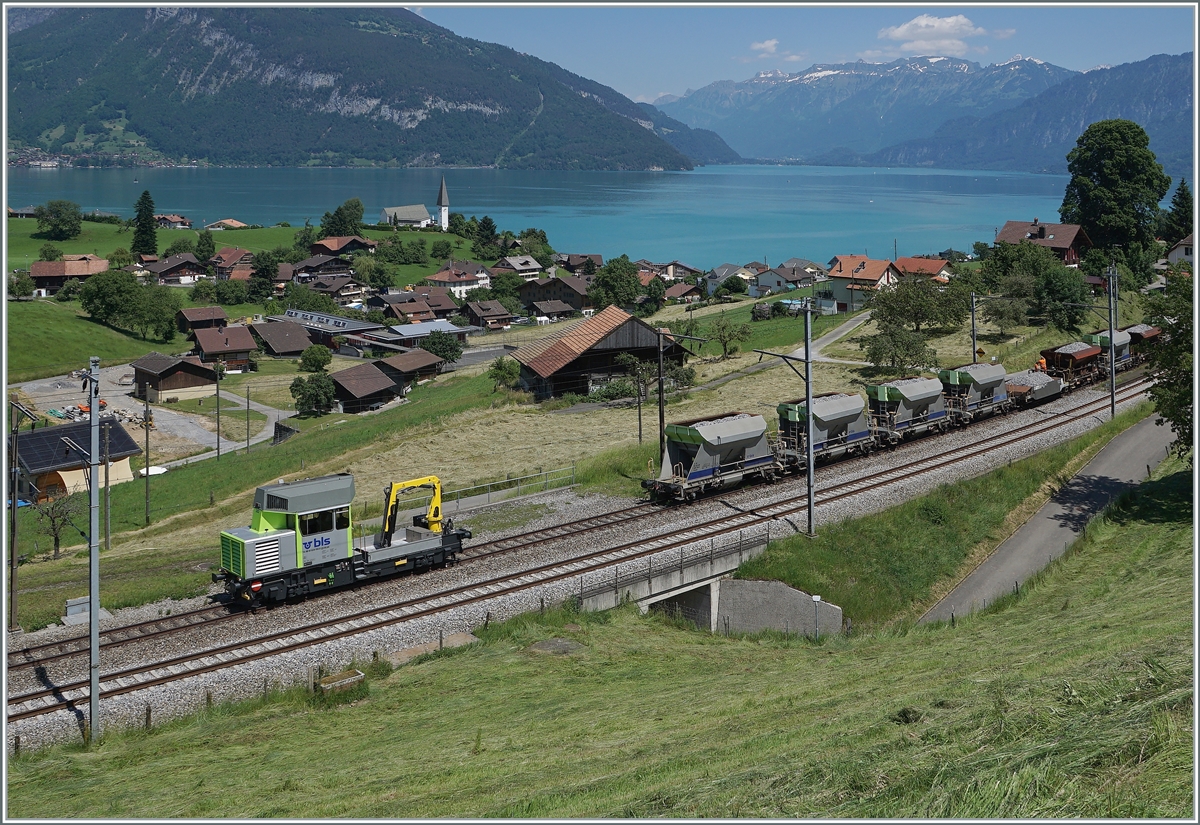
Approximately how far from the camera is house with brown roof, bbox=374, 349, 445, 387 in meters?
88.9

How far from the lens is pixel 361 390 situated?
8081cm

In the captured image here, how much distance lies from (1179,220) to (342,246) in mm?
129285

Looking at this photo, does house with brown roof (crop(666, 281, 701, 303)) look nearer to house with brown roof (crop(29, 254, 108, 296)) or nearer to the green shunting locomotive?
house with brown roof (crop(29, 254, 108, 296))

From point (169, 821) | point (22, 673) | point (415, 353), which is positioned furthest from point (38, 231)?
point (169, 821)

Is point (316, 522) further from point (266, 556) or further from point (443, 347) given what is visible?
point (443, 347)

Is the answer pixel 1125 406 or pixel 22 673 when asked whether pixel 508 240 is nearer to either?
pixel 1125 406

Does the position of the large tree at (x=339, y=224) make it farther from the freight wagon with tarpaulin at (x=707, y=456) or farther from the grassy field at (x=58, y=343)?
the freight wagon with tarpaulin at (x=707, y=456)

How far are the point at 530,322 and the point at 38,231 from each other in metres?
107

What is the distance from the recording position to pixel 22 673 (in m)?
22.4

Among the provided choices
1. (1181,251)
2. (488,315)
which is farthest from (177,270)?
(1181,251)

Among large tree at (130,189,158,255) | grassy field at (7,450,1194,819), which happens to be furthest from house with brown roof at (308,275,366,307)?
grassy field at (7,450,1194,819)

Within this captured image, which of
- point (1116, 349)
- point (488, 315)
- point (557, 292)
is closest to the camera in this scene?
point (1116, 349)

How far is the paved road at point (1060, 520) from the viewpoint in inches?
1200

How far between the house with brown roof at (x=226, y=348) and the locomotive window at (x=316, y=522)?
83072 millimetres
